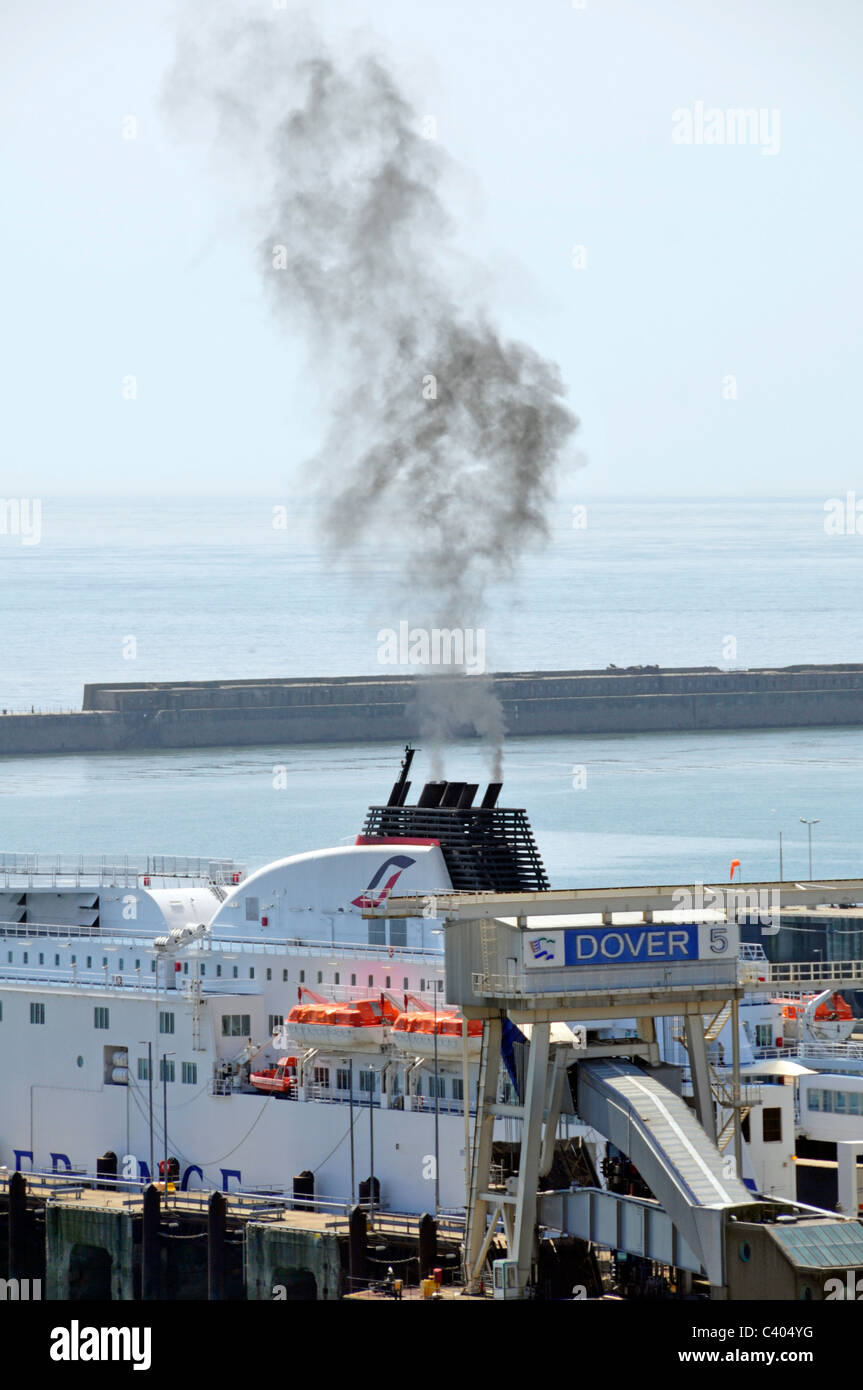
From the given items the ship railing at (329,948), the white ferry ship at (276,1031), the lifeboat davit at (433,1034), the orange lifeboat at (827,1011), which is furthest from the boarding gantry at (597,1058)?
the ship railing at (329,948)

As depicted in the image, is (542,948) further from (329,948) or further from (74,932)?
(74,932)

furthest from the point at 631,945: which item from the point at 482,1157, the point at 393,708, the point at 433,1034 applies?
the point at 393,708

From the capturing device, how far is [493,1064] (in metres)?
34.2

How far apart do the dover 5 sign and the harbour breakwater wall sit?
9875cm

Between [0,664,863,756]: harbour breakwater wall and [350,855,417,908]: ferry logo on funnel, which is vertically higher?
[0,664,863,756]: harbour breakwater wall

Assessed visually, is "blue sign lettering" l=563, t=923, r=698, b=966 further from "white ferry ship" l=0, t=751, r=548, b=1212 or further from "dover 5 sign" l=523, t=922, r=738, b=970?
"white ferry ship" l=0, t=751, r=548, b=1212

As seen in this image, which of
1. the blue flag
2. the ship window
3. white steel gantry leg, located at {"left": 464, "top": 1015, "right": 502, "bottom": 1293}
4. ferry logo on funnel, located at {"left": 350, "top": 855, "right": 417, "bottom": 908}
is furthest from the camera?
ferry logo on funnel, located at {"left": 350, "top": 855, "right": 417, "bottom": 908}

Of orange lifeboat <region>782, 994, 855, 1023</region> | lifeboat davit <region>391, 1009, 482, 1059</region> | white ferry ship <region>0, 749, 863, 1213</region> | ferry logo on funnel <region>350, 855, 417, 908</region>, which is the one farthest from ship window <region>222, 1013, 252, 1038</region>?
orange lifeboat <region>782, 994, 855, 1023</region>

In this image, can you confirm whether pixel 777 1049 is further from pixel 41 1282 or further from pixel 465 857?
pixel 41 1282

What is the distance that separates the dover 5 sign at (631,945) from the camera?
33406 millimetres

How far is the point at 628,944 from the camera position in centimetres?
3394

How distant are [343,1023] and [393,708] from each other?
102985 millimetres

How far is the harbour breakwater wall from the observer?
139 meters

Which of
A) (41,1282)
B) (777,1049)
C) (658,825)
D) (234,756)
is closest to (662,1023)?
(777,1049)
